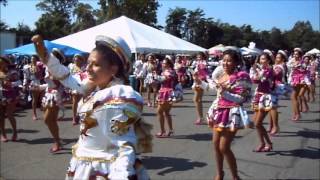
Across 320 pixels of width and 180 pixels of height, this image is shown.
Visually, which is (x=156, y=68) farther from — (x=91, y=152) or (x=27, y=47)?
(x=91, y=152)

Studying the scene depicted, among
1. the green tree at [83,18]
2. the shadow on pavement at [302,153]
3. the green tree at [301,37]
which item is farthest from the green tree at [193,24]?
the shadow on pavement at [302,153]

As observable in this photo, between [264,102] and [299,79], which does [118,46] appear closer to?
[264,102]

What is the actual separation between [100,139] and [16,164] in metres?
4.99

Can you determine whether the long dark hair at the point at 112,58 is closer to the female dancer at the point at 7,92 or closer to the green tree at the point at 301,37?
the female dancer at the point at 7,92

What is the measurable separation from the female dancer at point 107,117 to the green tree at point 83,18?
61552 mm

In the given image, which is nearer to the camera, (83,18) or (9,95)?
(9,95)

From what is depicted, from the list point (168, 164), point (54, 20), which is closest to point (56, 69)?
point (168, 164)

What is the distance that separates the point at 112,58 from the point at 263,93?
6350 mm

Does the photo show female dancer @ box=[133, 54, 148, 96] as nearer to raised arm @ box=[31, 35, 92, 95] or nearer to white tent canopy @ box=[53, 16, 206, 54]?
white tent canopy @ box=[53, 16, 206, 54]

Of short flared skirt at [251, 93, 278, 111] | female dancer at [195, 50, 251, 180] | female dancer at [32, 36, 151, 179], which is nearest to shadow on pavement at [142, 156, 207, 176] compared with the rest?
female dancer at [195, 50, 251, 180]

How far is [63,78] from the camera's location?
323 centimetres

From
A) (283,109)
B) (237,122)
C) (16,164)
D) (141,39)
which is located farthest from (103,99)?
(141,39)

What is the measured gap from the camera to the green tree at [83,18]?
64.1 metres

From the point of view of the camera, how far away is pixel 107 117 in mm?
2818
